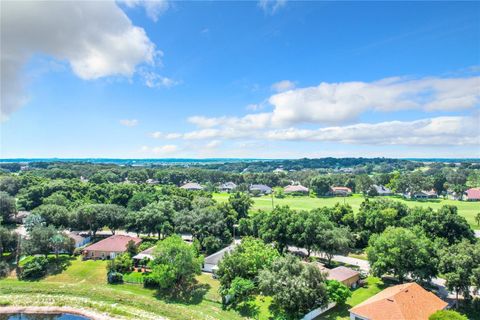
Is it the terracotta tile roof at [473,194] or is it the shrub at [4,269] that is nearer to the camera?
the shrub at [4,269]

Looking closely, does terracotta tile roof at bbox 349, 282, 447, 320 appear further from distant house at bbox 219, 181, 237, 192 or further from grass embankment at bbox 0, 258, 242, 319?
distant house at bbox 219, 181, 237, 192

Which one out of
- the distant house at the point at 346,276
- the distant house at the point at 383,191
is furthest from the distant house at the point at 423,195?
the distant house at the point at 346,276

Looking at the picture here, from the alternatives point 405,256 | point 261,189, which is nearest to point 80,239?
point 405,256

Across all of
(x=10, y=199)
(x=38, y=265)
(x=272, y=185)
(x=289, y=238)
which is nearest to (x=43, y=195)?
(x=10, y=199)

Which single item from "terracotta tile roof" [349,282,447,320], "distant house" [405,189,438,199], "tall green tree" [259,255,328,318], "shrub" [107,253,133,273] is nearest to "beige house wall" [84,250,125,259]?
"shrub" [107,253,133,273]

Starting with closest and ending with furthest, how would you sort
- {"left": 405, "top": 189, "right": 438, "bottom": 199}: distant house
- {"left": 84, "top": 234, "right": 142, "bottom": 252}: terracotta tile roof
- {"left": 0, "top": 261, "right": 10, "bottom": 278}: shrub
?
{"left": 0, "top": 261, "right": 10, "bottom": 278}: shrub, {"left": 84, "top": 234, "right": 142, "bottom": 252}: terracotta tile roof, {"left": 405, "top": 189, "right": 438, "bottom": 199}: distant house

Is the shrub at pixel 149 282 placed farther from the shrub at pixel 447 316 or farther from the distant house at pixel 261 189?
the distant house at pixel 261 189
